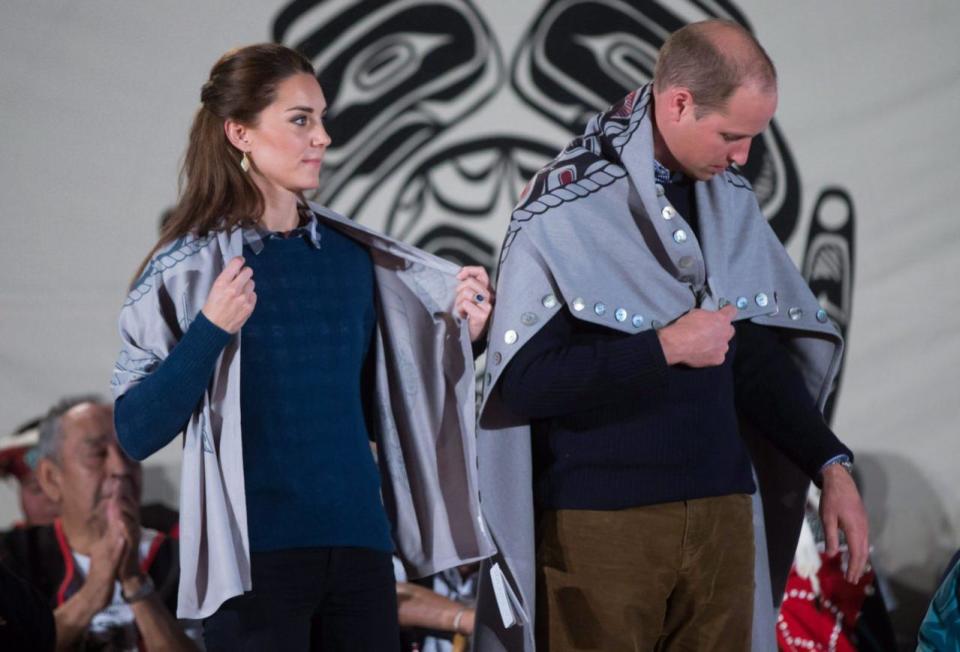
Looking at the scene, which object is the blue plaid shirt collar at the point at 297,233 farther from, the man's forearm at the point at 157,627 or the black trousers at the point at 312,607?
the man's forearm at the point at 157,627

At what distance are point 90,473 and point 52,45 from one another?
117cm

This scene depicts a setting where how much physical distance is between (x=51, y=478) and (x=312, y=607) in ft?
5.94

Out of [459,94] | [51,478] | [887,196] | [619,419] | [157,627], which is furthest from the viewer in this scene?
[887,196]

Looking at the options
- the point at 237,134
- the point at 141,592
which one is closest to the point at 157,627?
the point at 141,592

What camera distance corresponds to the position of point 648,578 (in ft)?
6.43

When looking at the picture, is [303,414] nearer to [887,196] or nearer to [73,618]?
[73,618]

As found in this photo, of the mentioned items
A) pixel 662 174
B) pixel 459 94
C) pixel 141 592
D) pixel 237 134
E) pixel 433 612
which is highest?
pixel 459 94

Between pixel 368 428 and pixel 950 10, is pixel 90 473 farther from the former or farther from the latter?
pixel 950 10

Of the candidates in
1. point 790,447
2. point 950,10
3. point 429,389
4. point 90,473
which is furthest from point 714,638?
point 950,10

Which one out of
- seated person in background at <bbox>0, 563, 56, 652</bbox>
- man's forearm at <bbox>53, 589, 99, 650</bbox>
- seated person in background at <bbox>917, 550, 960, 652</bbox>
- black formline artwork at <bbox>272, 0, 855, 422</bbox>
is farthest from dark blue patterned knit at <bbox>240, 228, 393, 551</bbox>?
black formline artwork at <bbox>272, 0, 855, 422</bbox>

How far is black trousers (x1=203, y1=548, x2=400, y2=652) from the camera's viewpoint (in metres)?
1.82

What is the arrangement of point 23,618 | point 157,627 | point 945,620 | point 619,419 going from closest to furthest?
point 619,419
point 945,620
point 23,618
point 157,627

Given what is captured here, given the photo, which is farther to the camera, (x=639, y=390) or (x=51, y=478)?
(x=51, y=478)

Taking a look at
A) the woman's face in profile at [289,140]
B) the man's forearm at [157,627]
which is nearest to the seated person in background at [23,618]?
the man's forearm at [157,627]
